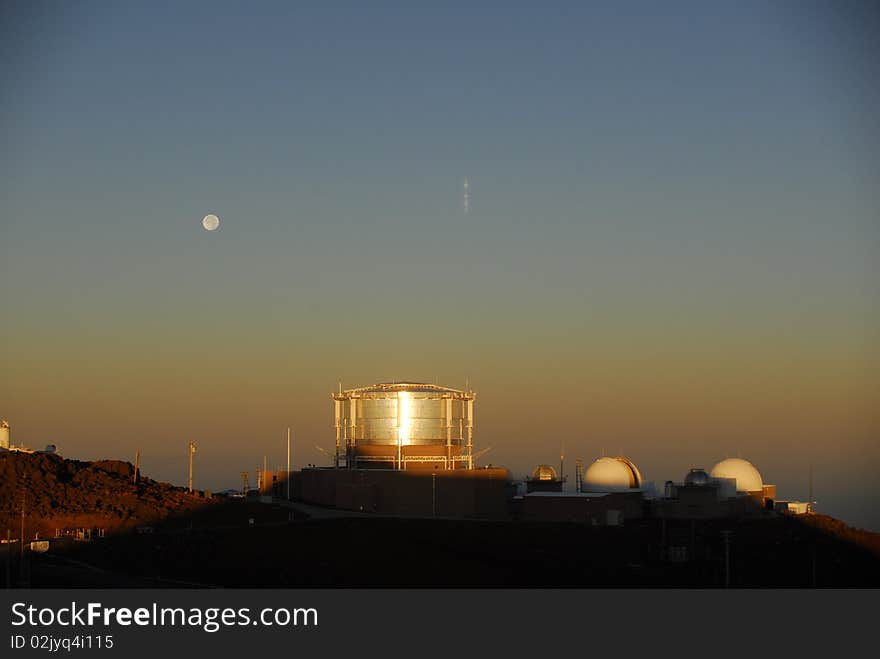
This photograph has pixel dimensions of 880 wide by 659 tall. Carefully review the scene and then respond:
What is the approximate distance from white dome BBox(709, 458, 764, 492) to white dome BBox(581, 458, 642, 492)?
6080 mm

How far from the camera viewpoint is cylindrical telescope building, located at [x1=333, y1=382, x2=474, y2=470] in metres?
86.9

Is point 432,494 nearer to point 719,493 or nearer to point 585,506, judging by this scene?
point 585,506

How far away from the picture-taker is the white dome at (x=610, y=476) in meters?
90.4

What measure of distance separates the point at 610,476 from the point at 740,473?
33.8 feet

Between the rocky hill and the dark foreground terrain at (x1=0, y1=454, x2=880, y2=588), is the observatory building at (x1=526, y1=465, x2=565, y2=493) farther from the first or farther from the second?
the rocky hill

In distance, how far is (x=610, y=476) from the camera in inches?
3573

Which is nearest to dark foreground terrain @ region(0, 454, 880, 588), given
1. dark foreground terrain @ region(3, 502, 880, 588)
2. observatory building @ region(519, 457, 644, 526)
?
dark foreground terrain @ region(3, 502, 880, 588)

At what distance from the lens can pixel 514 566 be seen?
63.6 meters

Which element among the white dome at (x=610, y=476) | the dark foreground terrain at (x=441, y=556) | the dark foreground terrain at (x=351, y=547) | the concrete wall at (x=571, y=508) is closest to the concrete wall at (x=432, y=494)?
the concrete wall at (x=571, y=508)

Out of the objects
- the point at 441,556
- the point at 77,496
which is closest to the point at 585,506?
the point at 441,556

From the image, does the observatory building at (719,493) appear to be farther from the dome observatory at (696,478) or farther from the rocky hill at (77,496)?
the rocky hill at (77,496)
